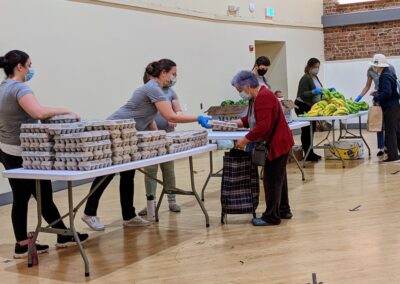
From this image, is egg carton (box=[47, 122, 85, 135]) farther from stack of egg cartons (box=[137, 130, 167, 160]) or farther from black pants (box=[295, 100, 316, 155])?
black pants (box=[295, 100, 316, 155])

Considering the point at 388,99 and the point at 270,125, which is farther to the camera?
the point at 388,99

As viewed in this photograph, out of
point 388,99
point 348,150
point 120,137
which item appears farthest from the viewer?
point 348,150

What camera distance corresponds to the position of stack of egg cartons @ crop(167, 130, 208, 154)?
4.58 meters

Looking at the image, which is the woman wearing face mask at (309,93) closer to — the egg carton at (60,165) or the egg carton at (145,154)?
the egg carton at (145,154)

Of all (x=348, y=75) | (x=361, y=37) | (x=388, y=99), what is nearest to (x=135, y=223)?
(x=388, y=99)

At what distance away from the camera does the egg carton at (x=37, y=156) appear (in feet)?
12.9

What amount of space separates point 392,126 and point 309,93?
4.12 feet

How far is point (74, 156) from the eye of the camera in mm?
3795

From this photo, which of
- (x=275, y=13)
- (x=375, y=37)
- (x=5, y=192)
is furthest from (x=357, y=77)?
(x=5, y=192)

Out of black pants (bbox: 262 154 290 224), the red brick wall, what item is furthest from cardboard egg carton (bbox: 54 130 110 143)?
the red brick wall

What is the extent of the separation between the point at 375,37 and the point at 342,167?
6.33 meters

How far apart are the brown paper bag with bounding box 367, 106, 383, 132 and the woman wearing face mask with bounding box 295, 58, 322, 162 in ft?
2.74

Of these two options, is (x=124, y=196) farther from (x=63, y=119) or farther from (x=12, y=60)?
(x=12, y=60)

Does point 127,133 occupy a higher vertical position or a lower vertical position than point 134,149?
higher
